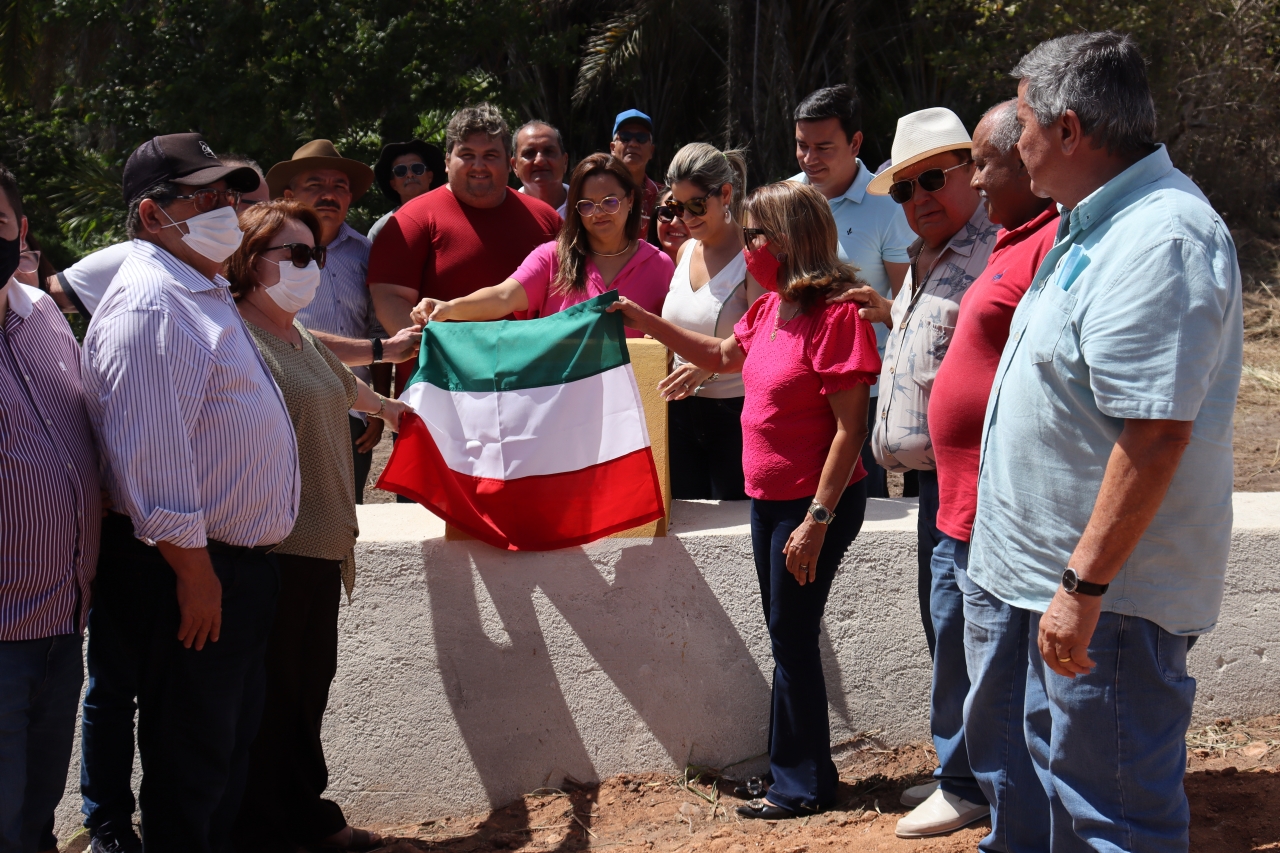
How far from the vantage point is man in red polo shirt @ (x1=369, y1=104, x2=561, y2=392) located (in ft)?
17.0

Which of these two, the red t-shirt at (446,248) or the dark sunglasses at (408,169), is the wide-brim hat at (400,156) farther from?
the red t-shirt at (446,248)

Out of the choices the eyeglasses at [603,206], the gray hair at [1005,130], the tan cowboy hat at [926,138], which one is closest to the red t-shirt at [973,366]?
the gray hair at [1005,130]

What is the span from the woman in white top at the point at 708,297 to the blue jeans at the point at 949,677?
111cm

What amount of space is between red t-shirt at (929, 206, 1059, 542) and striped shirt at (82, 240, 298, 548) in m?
1.85

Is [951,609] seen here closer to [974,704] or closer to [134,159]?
[974,704]

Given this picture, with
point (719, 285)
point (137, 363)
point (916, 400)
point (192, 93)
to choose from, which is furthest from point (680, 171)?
point (192, 93)

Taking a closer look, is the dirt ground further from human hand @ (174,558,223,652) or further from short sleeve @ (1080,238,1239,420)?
short sleeve @ (1080,238,1239,420)

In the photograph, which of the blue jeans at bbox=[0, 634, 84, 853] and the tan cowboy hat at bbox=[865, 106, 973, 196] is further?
the tan cowboy hat at bbox=[865, 106, 973, 196]

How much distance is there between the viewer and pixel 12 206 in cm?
271

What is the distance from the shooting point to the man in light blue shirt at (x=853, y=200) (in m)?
4.79

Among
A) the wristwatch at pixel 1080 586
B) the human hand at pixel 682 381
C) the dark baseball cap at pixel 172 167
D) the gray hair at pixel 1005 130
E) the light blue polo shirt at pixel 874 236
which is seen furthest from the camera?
the light blue polo shirt at pixel 874 236

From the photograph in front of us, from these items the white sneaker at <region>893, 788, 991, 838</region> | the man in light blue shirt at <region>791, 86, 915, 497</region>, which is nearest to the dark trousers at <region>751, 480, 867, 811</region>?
the white sneaker at <region>893, 788, 991, 838</region>

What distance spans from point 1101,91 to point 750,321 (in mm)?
1721

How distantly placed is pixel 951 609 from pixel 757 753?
47.5 inches
